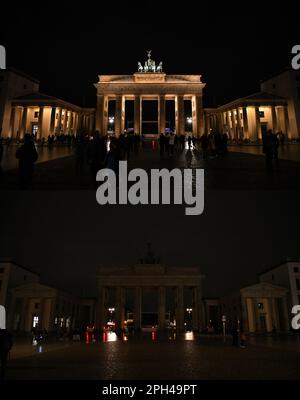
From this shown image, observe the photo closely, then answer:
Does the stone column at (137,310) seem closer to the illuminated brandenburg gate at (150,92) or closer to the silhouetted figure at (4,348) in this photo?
the illuminated brandenburg gate at (150,92)

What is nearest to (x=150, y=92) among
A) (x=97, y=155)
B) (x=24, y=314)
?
(x=24, y=314)

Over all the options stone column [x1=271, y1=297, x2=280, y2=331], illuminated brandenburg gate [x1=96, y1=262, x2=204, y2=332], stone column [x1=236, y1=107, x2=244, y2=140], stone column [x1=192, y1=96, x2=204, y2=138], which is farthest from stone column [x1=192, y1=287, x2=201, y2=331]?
stone column [x1=236, y1=107, x2=244, y2=140]

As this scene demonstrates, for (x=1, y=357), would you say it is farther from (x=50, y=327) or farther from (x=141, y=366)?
(x=50, y=327)

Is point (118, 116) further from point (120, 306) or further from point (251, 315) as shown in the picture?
point (251, 315)

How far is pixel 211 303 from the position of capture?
56.8 meters

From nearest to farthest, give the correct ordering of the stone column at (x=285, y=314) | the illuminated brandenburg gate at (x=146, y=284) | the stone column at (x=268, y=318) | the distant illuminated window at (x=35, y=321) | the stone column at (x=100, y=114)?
the stone column at (x=285, y=314) → the stone column at (x=268, y=318) → the distant illuminated window at (x=35, y=321) → the illuminated brandenburg gate at (x=146, y=284) → the stone column at (x=100, y=114)

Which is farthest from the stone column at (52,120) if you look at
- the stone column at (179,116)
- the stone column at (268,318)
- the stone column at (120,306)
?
the stone column at (268,318)

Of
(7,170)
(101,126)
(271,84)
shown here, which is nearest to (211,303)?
(101,126)

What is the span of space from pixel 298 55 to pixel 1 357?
5529cm

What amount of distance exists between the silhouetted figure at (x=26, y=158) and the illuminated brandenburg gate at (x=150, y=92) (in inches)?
1907

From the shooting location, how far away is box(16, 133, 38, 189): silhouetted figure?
11.1 meters

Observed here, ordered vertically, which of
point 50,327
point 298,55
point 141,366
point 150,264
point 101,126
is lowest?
point 50,327

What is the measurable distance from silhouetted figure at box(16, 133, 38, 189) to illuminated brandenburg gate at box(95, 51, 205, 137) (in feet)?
159

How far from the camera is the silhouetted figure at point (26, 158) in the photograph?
11.1 m
